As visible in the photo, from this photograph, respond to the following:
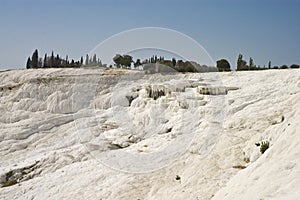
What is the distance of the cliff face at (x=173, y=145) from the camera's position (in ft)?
24.7

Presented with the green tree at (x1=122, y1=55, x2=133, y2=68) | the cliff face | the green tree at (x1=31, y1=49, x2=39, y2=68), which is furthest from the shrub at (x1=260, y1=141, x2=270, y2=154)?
the green tree at (x1=31, y1=49, x2=39, y2=68)

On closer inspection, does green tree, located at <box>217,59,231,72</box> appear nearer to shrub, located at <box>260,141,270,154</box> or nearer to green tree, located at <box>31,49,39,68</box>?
shrub, located at <box>260,141,270,154</box>

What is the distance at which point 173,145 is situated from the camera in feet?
38.1

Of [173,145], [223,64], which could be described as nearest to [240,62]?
[223,64]

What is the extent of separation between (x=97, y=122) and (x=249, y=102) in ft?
28.0

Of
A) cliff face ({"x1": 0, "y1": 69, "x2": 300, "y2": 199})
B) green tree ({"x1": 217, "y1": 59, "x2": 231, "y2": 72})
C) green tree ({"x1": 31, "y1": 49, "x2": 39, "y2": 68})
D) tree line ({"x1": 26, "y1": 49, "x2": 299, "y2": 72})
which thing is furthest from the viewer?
A: green tree ({"x1": 31, "y1": 49, "x2": 39, "y2": 68})

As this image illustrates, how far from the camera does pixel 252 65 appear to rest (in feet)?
101

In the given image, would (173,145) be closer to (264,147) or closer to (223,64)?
(264,147)

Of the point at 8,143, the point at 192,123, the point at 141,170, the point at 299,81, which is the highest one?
the point at 299,81

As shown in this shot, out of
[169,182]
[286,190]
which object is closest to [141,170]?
[169,182]

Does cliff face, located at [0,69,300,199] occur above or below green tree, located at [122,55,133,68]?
below

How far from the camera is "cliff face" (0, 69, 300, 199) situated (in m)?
7.53

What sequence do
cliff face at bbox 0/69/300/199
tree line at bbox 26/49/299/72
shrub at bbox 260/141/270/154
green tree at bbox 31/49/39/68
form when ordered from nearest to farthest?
cliff face at bbox 0/69/300/199 → shrub at bbox 260/141/270/154 → tree line at bbox 26/49/299/72 → green tree at bbox 31/49/39/68

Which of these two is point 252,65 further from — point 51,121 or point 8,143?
point 8,143
